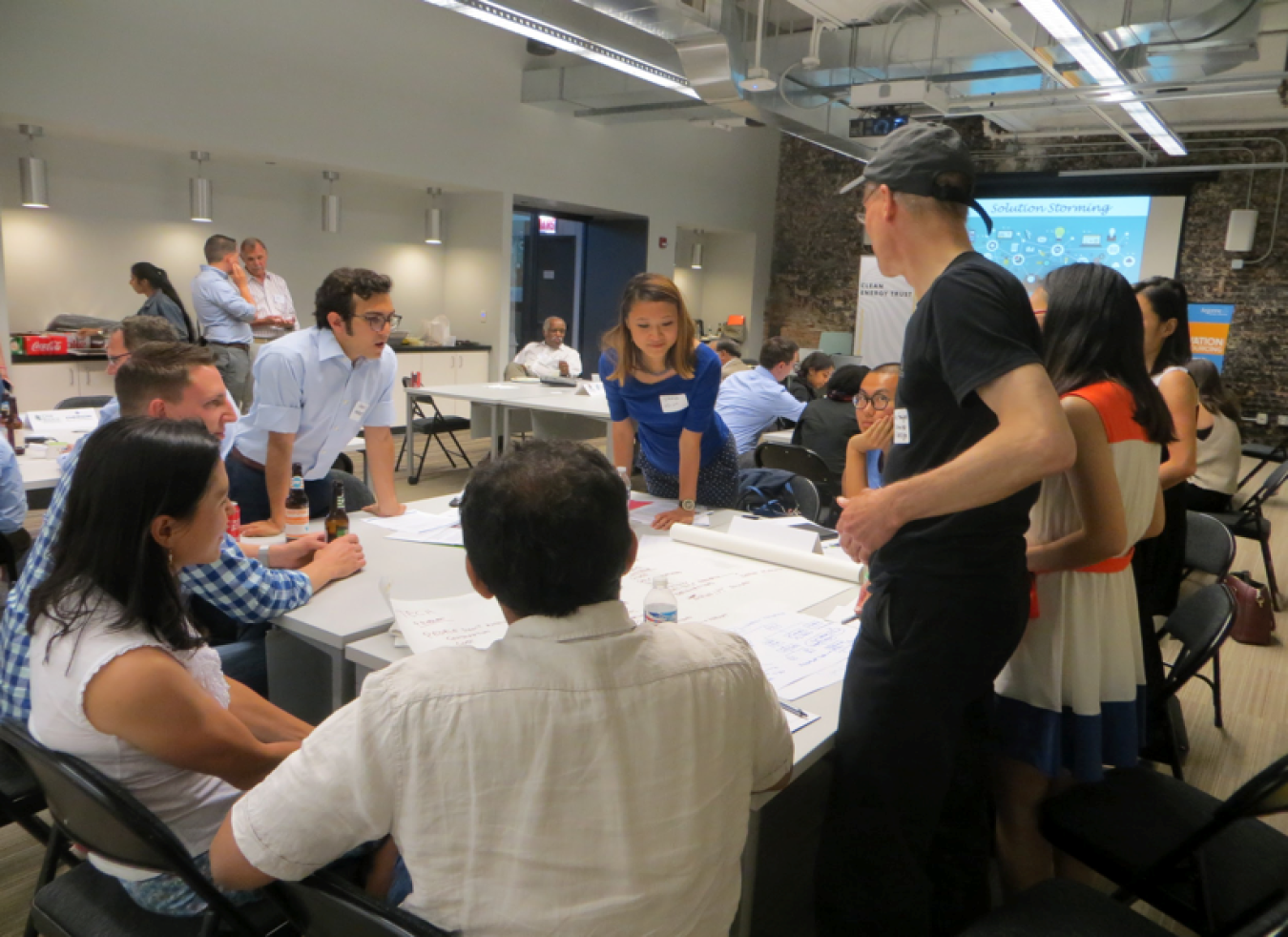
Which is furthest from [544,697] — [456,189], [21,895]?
[456,189]

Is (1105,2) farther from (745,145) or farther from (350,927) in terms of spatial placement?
(350,927)

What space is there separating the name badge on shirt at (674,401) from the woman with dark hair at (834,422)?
149 centimetres

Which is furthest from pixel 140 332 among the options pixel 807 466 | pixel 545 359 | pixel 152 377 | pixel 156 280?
pixel 545 359

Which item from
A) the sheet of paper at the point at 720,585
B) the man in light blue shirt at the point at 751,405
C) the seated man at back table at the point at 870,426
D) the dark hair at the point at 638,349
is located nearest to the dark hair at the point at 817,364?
the man in light blue shirt at the point at 751,405

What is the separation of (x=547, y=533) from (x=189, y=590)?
3.59ft

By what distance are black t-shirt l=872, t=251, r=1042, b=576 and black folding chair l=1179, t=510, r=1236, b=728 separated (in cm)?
171

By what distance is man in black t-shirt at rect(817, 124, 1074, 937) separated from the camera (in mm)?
1215

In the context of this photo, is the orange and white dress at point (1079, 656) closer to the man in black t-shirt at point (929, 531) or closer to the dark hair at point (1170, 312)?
the man in black t-shirt at point (929, 531)

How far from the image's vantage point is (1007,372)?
1.20 m

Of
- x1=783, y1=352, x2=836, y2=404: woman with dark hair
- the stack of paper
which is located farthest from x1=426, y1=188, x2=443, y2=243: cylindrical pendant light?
the stack of paper

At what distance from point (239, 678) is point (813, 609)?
1317 mm

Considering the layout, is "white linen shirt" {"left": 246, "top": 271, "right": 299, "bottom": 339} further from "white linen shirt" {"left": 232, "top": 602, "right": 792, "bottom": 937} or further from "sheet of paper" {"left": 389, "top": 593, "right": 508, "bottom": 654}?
"white linen shirt" {"left": 232, "top": 602, "right": 792, "bottom": 937}

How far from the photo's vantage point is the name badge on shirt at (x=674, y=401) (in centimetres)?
272

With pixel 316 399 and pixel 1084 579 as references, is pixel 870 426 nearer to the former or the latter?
pixel 1084 579
